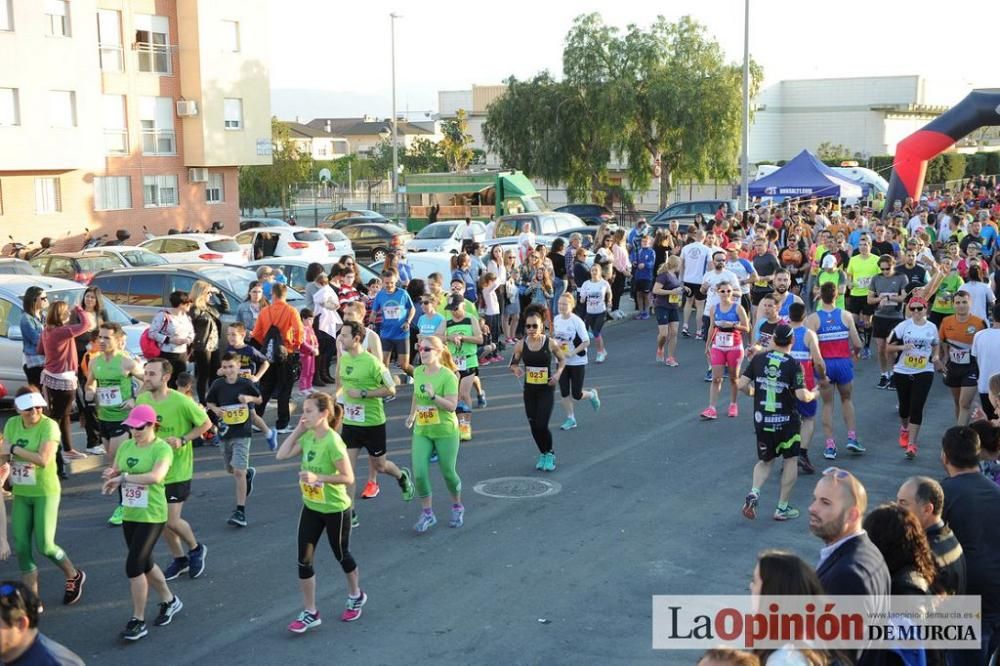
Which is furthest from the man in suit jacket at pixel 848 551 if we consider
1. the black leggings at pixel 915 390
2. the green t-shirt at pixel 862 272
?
the green t-shirt at pixel 862 272

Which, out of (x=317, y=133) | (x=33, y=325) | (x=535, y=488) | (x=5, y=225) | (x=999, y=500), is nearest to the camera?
(x=999, y=500)

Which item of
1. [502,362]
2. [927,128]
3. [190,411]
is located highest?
[927,128]

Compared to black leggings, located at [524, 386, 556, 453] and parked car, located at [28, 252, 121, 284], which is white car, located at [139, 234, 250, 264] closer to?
parked car, located at [28, 252, 121, 284]

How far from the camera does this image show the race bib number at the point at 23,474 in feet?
23.8

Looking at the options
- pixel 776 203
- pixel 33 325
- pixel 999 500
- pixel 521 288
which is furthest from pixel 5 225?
pixel 999 500

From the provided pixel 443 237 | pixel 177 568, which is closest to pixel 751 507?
pixel 177 568

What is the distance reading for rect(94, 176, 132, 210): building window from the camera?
117 ft

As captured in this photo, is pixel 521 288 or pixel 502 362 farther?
pixel 521 288

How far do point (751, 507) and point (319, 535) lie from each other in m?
3.93

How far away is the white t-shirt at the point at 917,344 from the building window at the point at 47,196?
95.9ft

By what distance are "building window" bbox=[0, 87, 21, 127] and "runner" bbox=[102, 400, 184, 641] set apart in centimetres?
2772

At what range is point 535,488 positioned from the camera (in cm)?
1011

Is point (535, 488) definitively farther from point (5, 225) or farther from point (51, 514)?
point (5, 225)

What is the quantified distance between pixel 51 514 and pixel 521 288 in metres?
11.7
